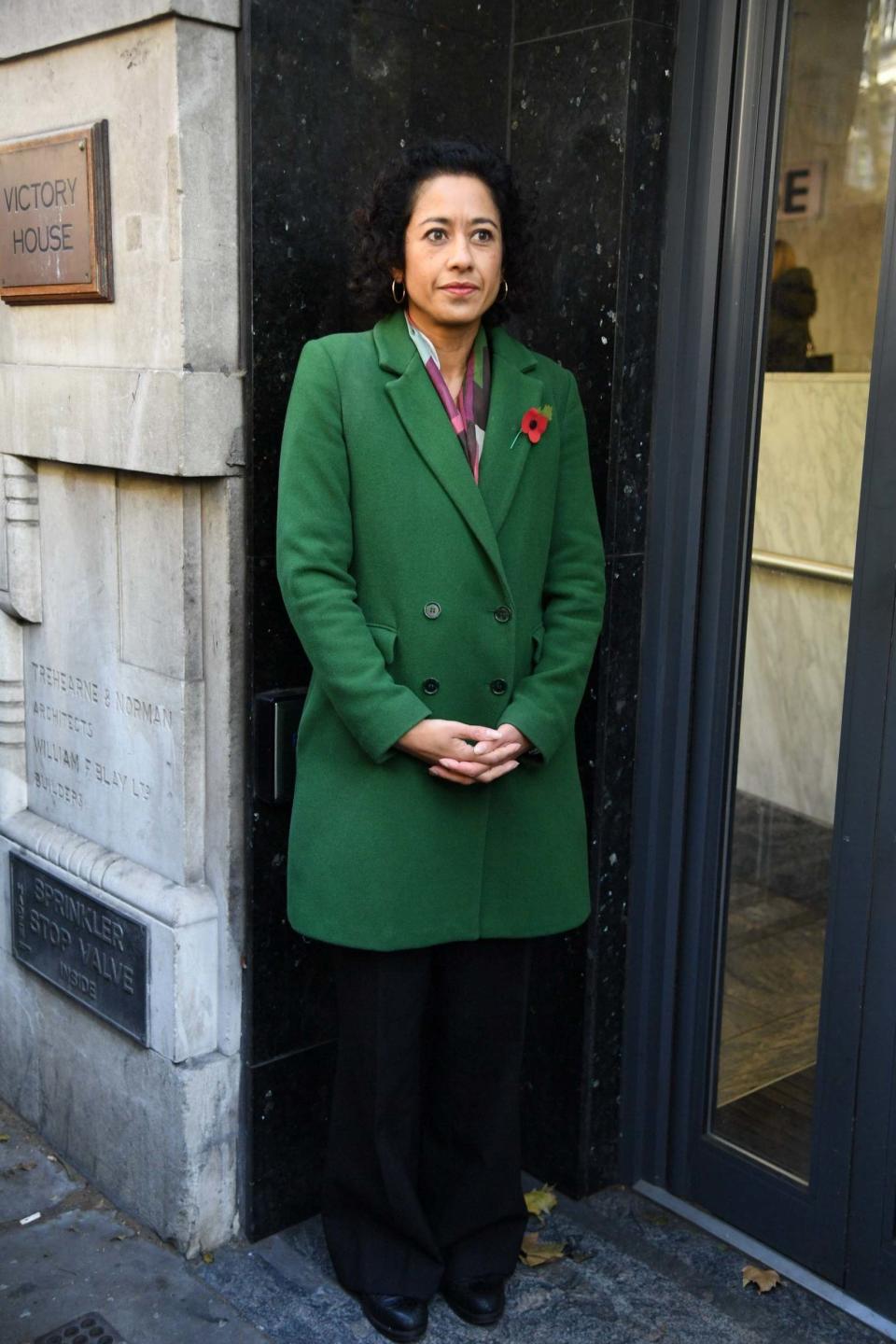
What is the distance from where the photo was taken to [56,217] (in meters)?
3.13

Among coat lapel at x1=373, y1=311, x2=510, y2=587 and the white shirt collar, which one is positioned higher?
the white shirt collar

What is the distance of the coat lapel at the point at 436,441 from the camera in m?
2.70

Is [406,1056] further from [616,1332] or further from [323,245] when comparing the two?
[323,245]

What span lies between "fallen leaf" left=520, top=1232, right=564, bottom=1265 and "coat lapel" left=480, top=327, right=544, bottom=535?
1.65 meters

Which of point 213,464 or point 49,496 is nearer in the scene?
point 213,464

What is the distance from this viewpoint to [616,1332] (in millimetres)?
3006

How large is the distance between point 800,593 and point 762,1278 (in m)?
1.54

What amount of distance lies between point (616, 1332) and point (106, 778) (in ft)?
5.45

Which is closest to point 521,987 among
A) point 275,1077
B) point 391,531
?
point 275,1077

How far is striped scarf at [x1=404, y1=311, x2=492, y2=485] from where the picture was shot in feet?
9.12

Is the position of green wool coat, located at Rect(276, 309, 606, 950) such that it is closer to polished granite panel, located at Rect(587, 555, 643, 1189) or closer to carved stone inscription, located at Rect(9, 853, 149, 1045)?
polished granite panel, located at Rect(587, 555, 643, 1189)

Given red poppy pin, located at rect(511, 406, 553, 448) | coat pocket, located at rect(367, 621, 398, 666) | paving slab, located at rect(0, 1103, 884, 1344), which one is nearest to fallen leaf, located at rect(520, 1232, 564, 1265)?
paving slab, located at rect(0, 1103, 884, 1344)

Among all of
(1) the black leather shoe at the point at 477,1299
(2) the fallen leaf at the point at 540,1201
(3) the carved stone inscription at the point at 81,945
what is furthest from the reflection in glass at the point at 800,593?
(3) the carved stone inscription at the point at 81,945

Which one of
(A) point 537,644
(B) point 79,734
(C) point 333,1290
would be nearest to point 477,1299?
(C) point 333,1290
